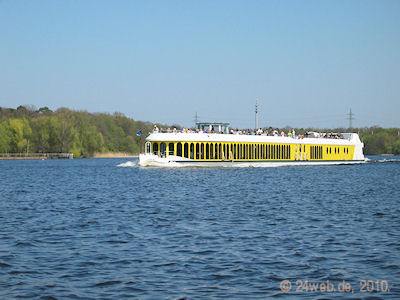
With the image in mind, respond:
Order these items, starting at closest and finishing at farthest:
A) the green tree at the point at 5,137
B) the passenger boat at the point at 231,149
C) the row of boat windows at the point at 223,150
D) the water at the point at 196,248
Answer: the water at the point at 196,248 < the passenger boat at the point at 231,149 < the row of boat windows at the point at 223,150 < the green tree at the point at 5,137

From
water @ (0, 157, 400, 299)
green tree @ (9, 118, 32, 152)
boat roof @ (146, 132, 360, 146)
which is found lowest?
water @ (0, 157, 400, 299)

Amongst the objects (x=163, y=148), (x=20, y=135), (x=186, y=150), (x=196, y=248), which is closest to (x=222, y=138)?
(x=186, y=150)

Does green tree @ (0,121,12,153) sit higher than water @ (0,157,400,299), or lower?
higher

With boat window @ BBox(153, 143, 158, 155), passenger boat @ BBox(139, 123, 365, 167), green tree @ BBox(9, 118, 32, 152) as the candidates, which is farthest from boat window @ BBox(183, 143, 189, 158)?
green tree @ BBox(9, 118, 32, 152)

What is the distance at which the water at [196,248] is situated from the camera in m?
14.8

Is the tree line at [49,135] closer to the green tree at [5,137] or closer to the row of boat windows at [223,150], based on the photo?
the green tree at [5,137]

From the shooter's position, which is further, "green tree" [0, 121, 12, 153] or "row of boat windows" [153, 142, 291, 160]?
"green tree" [0, 121, 12, 153]

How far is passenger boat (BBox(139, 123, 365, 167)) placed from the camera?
71.3 metres

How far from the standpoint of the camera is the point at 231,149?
3056 inches

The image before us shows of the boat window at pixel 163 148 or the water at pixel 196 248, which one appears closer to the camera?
the water at pixel 196 248

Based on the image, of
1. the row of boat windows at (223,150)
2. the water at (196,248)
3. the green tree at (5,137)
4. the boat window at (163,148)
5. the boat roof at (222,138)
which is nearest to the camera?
the water at (196,248)

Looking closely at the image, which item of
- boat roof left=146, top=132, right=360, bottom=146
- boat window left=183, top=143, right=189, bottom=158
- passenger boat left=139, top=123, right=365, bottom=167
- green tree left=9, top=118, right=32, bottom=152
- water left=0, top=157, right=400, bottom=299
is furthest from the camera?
green tree left=9, top=118, right=32, bottom=152

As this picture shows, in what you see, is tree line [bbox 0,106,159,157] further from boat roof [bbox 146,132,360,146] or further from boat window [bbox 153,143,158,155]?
boat window [bbox 153,143,158,155]

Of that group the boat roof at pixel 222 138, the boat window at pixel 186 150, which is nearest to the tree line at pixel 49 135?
the boat roof at pixel 222 138
